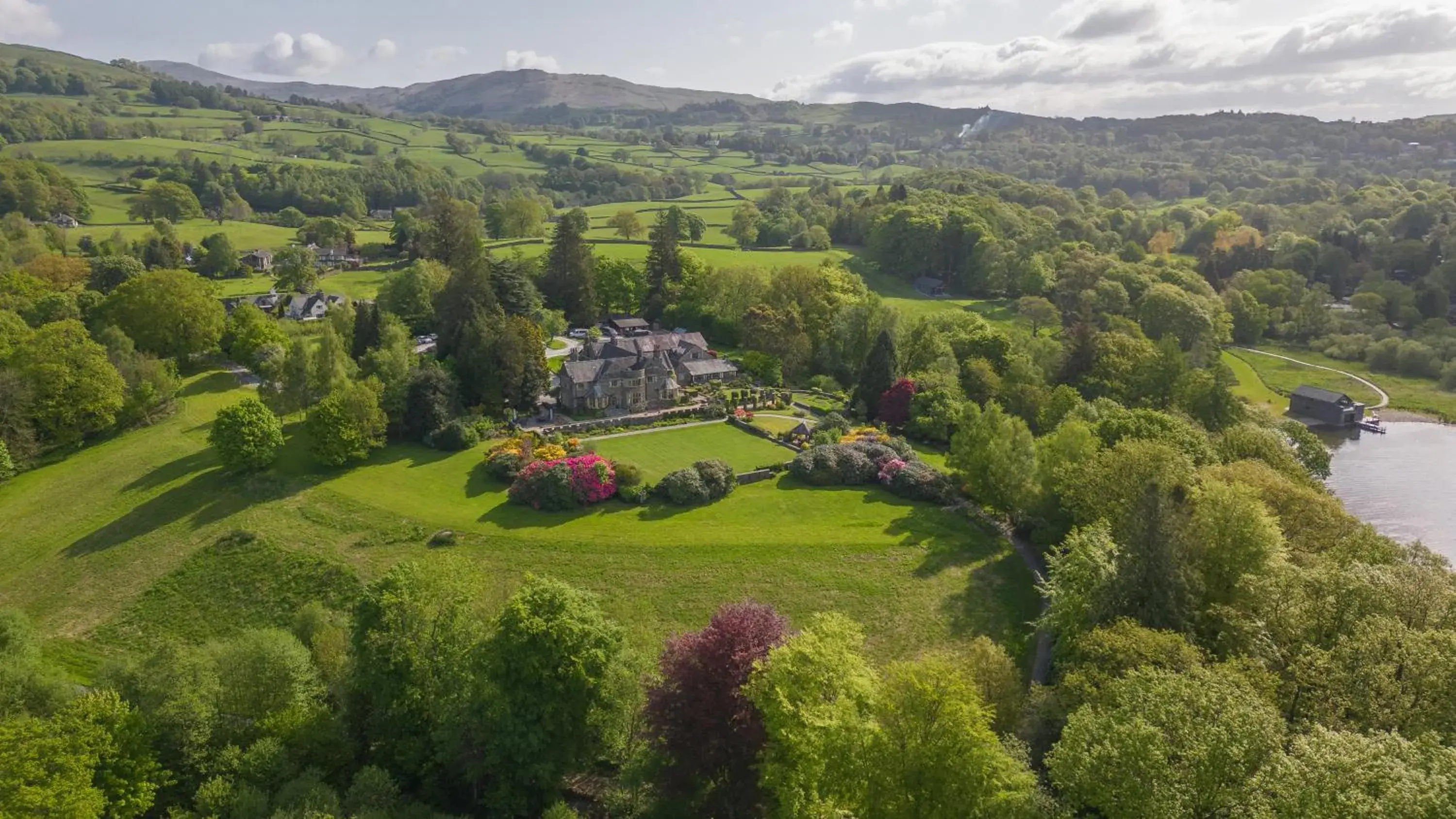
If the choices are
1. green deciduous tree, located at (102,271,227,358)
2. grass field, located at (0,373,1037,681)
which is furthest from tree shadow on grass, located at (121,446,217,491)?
green deciduous tree, located at (102,271,227,358)

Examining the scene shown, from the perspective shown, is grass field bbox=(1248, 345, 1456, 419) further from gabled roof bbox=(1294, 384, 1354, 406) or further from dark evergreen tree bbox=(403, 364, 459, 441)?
dark evergreen tree bbox=(403, 364, 459, 441)

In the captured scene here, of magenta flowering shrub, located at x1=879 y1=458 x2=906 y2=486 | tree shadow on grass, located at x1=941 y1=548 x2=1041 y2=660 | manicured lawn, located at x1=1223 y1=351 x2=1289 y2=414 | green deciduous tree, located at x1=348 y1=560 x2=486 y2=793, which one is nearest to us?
green deciduous tree, located at x1=348 y1=560 x2=486 y2=793

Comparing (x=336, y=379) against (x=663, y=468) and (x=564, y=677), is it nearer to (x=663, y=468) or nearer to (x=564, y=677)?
(x=663, y=468)

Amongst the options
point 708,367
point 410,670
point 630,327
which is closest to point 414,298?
point 630,327

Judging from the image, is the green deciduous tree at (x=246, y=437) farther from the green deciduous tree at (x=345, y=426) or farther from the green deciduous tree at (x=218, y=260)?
the green deciduous tree at (x=218, y=260)

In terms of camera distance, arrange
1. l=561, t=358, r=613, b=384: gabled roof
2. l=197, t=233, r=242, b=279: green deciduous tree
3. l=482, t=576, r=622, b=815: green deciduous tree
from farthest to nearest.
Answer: l=197, t=233, r=242, b=279: green deciduous tree → l=561, t=358, r=613, b=384: gabled roof → l=482, t=576, r=622, b=815: green deciduous tree

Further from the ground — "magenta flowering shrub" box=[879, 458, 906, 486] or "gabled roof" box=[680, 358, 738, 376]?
"gabled roof" box=[680, 358, 738, 376]

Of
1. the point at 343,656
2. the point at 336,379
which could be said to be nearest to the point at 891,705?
the point at 343,656

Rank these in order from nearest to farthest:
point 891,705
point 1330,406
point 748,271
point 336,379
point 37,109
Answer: point 891,705 < point 336,379 < point 1330,406 < point 748,271 < point 37,109
